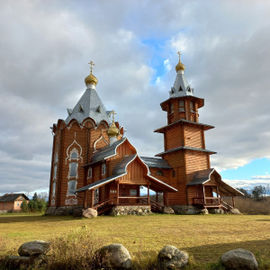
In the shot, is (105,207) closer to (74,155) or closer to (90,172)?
(90,172)

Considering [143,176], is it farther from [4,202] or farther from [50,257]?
[4,202]

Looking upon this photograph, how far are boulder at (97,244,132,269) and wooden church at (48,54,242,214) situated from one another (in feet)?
47.6

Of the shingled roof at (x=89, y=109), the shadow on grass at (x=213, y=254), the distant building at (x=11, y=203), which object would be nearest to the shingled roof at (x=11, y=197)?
the distant building at (x=11, y=203)

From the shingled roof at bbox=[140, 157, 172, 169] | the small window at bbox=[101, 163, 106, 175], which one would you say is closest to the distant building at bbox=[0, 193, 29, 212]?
the small window at bbox=[101, 163, 106, 175]

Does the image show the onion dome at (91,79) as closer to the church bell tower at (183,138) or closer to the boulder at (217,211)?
the church bell tower at (183,138)

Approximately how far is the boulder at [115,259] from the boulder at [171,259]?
2.13 ft

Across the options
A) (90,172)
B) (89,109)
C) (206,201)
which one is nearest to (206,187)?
(206,201)

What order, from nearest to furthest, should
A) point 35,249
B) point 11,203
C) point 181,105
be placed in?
point 35,249, point 181,105, point 11,203

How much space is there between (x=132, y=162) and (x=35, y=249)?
48.2 ft

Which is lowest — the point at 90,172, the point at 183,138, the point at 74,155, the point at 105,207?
the point at 105,207

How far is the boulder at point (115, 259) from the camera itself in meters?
5.03

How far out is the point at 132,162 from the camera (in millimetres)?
20219

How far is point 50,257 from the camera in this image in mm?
5250

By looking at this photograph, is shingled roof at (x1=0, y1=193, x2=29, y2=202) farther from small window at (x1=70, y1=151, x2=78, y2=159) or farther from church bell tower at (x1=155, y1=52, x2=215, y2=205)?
church bell tower at (x1=155, y1=52, x2=215, y2=205)
